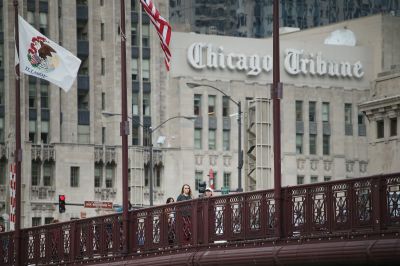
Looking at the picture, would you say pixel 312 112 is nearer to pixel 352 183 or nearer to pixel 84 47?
pixel 84 47

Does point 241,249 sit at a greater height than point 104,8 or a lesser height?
lesser

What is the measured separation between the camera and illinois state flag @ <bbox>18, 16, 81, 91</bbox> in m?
57.3

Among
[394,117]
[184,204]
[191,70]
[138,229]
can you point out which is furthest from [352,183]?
[191,70]

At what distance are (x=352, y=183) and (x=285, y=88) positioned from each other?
122374 millimetres

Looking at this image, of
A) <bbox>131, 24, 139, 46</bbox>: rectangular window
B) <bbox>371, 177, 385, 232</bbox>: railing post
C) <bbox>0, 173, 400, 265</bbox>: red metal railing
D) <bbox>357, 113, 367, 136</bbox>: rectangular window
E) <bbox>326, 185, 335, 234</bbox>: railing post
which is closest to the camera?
<bbox>371, 177, 385, 232</bbox>: railing post

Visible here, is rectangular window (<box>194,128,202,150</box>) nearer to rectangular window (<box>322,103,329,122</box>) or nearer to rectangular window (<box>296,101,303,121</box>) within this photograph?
rectangular window (<box>296,101,303,121</box>)

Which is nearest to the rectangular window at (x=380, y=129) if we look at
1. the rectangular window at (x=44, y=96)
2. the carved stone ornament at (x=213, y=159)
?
the rectangular window at (x=44, y=96)

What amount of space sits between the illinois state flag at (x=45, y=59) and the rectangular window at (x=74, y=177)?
9284 centimetres

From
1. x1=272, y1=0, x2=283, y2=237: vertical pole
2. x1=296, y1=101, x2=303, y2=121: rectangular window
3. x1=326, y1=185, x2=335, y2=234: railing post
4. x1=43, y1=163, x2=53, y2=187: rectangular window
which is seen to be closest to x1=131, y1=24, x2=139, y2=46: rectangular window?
x1=43, y1=163, x2=53, y2=187: rectangular window

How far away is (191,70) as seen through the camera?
6166 inches

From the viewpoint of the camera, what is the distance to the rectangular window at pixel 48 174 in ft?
497

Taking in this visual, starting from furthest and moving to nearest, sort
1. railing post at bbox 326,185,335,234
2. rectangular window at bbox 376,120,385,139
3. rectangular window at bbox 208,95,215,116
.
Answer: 1. rectangular window at bbox 208,95,215,116
2. rectangular window at bbox 376,120,385,139
3. railing post at bbox 326,185,335,234

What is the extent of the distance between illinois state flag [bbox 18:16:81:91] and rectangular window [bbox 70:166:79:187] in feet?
305

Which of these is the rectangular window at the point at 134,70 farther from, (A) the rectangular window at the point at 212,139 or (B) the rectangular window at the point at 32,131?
(B) the rectangular window at the point at 32,131
